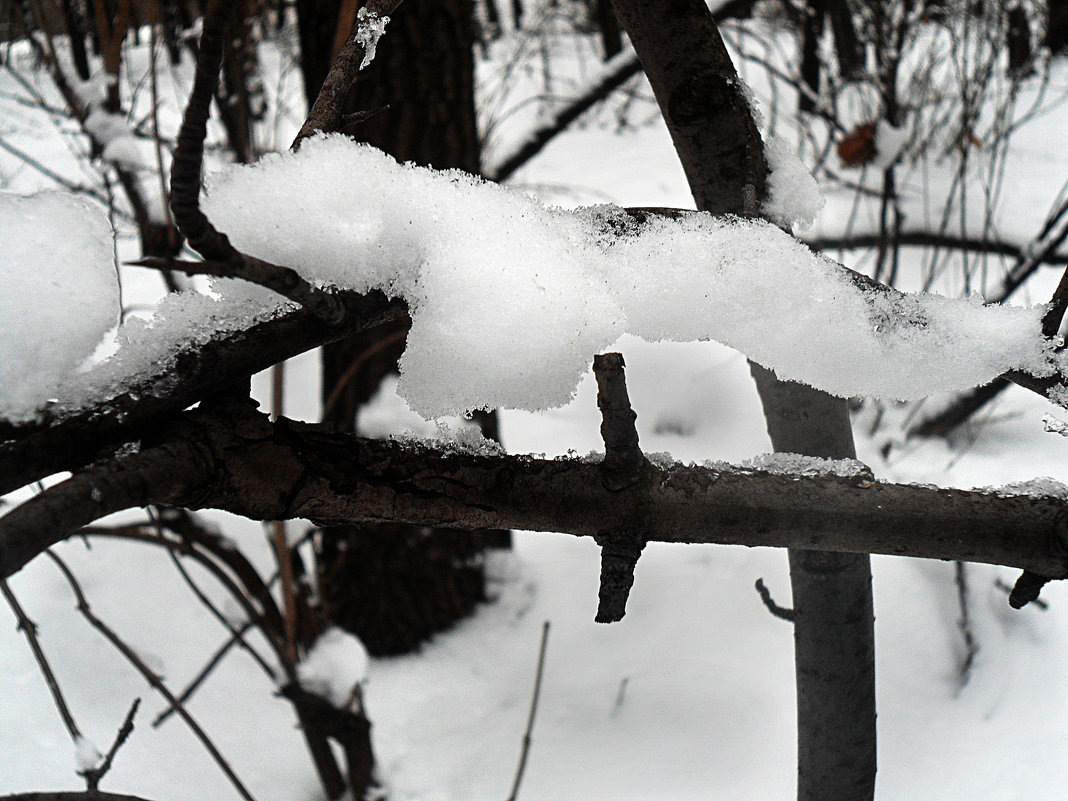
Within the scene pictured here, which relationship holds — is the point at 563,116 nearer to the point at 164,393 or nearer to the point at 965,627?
the point at 965,627

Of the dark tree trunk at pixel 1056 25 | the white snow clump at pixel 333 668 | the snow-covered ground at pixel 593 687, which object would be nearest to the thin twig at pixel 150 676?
the white snow clump at pixel 333 668

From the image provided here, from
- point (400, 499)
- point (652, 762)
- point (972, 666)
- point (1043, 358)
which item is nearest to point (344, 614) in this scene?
point (652, 762)

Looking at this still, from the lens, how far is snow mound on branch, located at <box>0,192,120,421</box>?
366mm

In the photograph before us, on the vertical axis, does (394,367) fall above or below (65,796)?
below

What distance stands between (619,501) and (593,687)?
1014mm

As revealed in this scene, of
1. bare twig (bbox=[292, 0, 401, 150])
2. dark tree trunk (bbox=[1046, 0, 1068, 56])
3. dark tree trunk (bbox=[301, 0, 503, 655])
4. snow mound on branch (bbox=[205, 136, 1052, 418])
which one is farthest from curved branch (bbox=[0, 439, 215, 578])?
dark tree trunk (bbox=[1046, 0, 1068, 56])

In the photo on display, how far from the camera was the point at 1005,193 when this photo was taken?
3.39m

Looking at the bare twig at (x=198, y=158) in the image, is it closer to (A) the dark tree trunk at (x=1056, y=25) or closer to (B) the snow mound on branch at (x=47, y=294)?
(B) the snow mound on branch at (x=47, y=294)

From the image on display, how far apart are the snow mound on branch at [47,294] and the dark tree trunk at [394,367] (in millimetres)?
1183

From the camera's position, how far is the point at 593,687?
54.1 inches

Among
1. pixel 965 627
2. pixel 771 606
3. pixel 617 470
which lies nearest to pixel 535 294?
pixel 617 470

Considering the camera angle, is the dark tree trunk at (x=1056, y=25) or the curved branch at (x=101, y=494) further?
the dark tree trunk at (x=1056, y=25)

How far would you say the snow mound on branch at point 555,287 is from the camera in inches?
17.9

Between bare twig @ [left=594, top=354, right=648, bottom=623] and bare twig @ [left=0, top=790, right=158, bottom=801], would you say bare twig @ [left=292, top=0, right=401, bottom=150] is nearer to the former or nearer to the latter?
bare twig @ [left=594, top=354, right=648, bottom=623]
